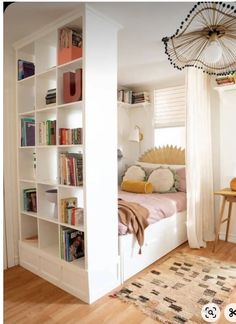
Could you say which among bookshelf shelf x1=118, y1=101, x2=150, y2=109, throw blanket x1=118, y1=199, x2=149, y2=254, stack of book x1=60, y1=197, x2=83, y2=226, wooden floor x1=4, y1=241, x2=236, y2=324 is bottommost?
wooden floor x1=4, y1=241, x2=236, y2=324

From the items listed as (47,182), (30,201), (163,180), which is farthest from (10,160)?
(163,180)

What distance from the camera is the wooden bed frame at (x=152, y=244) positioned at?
2305 mm

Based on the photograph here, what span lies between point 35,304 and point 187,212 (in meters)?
1.87

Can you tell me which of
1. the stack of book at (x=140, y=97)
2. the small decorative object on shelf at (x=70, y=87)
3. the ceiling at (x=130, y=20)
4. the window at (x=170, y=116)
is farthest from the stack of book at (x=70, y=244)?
the stack of book at (x=140, y=97)

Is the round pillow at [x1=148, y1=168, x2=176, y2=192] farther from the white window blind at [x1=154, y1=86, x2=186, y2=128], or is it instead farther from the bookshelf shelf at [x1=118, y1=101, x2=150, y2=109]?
the bookshelf shelf at [x1=118, y1=101, x2=150, y2=109]

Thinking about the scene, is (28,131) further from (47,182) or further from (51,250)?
(51,250)

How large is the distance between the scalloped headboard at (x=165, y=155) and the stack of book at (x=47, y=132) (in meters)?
2.19

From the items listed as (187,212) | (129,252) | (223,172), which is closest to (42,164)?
(129,252)

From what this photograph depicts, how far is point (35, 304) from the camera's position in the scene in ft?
6.53

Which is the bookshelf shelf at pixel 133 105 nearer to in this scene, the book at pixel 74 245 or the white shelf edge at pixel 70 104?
the white shelf edge at pixel 70 104

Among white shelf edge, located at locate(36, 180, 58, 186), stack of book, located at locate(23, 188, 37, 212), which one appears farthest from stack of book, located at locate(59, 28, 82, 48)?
stack of book, located at locate(23, 188, 37, 212)

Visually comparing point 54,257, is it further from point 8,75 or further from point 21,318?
point 8,75

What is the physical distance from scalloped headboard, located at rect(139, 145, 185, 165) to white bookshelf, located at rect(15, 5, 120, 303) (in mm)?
1916

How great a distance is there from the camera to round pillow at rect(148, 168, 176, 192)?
3434mm
